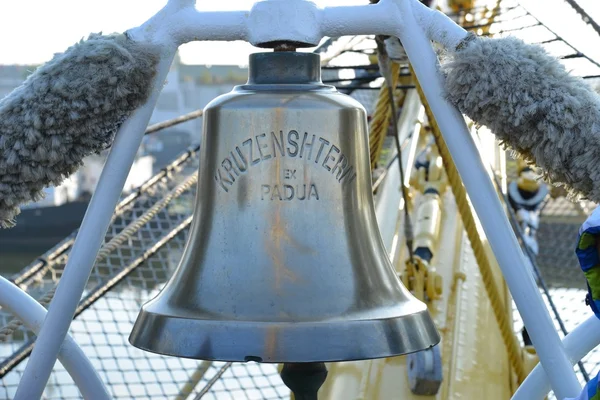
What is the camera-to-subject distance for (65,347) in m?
1.09

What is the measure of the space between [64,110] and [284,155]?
225 mm

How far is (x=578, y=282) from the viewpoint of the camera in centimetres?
646

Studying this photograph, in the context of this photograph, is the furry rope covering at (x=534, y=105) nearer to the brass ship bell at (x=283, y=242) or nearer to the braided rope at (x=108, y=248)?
the brass ship bell at (x=283, y=242)

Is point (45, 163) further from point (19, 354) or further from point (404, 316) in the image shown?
point (19, 354)

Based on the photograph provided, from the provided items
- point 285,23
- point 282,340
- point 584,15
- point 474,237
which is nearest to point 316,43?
point 285,23

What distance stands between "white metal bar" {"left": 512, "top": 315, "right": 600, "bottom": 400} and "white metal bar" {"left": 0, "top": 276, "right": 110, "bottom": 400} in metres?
0.48

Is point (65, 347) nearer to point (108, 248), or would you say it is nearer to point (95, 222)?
point (95, 222)

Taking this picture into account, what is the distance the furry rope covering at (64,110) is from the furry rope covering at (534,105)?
0.33 metres

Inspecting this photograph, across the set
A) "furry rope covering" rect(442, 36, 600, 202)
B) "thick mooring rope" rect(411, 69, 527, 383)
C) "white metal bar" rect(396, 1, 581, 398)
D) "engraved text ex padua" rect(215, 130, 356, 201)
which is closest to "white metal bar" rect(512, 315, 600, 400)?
"white metal bar" rect(396, 1, 581, 398)

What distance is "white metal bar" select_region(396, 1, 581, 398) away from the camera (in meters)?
0.98

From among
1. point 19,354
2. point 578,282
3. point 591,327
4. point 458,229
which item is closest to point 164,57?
point 591,327

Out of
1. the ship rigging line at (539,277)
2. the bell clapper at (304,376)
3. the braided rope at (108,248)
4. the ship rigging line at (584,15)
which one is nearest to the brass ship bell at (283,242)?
the bell clapper at (304,376)

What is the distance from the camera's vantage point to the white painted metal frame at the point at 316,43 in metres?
0.97

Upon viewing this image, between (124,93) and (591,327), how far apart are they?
1.79ft
